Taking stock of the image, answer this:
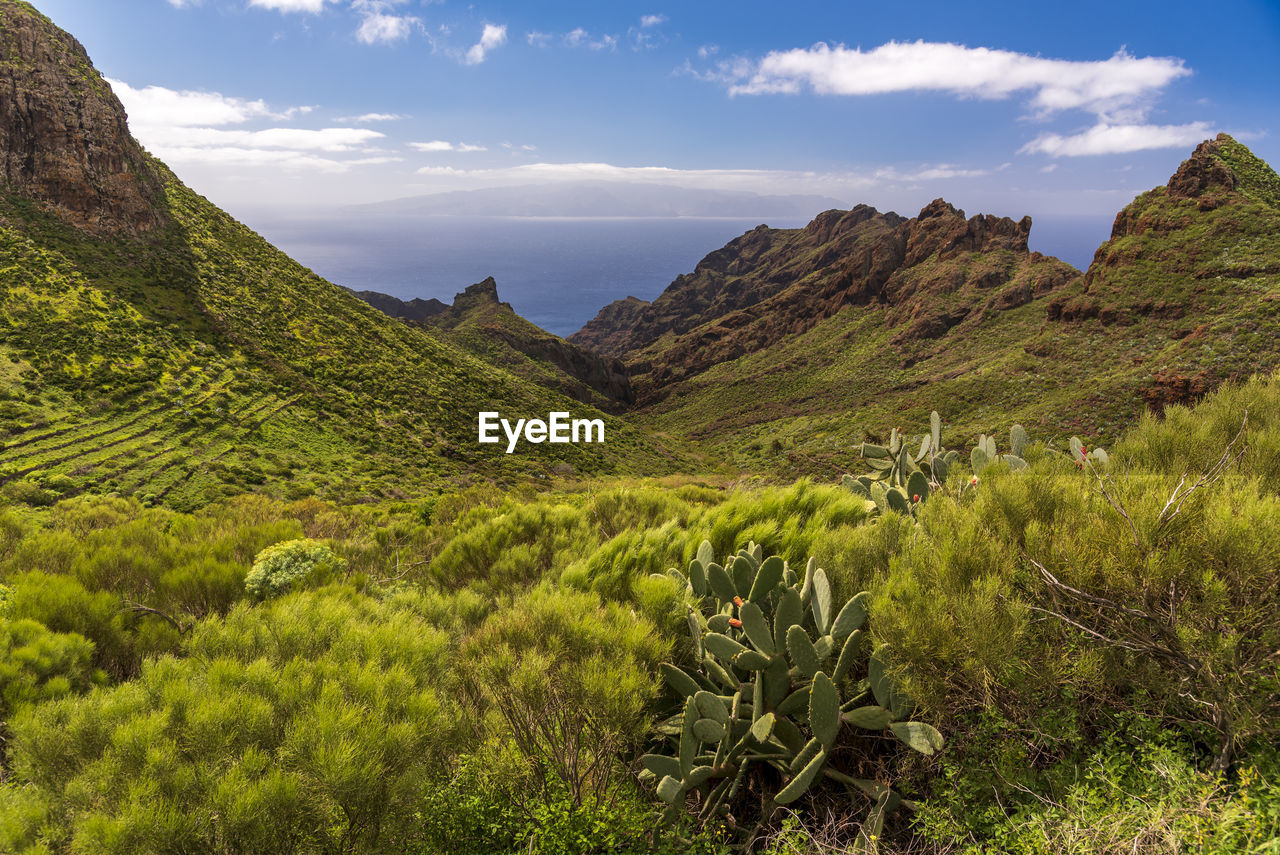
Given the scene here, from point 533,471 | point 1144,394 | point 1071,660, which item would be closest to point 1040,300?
point 1144,394

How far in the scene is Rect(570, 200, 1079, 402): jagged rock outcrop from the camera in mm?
72125

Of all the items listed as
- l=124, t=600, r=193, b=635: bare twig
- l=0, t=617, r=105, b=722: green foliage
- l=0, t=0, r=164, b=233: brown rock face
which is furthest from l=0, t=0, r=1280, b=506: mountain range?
l=0, t=617, r=105, b=722: green foliage

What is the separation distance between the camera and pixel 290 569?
4.85 m

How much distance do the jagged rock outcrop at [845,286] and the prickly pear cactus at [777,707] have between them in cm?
7853

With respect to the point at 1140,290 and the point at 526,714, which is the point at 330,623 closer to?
the point at 526,714

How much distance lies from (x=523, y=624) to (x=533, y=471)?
1411 inches

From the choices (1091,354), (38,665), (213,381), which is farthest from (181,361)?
(1091,354)

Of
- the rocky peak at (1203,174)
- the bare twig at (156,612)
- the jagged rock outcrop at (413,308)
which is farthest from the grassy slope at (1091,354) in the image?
the jagged rock outcrop at (413,308)

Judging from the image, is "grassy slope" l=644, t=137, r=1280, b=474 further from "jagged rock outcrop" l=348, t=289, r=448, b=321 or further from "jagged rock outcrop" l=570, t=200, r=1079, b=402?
"jagged rock outcrop" l=348, t=289, r=448, b=321

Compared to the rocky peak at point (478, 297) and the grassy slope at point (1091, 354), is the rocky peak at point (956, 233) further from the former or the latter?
the rocky peak at point (478, 297)

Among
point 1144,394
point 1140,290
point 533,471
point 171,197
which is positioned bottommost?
point 533,471

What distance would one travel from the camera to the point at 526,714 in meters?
2.77

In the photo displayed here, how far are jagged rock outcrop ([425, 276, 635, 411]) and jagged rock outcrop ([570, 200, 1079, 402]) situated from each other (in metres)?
7.12

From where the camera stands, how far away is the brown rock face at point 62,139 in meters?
40.6
